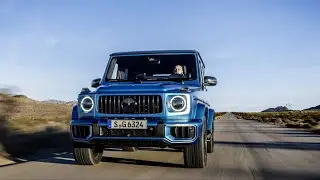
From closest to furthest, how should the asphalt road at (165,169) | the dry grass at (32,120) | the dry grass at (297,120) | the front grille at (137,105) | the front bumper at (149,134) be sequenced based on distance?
1. the asphalt road at (165,169)
2. the front bumper at (149,134)
3. the front grille at (137,105)
4. the dry grass at (32,120)
5. the dry grass at (297,120)

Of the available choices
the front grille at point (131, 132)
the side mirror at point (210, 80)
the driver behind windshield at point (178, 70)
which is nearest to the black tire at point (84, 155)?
the front grille at point (131, 132)

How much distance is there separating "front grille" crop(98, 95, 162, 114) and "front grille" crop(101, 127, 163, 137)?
0.31m

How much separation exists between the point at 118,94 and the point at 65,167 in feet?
5.48

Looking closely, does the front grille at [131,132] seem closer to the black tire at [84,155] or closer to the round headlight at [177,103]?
the round headlight at [177,103]

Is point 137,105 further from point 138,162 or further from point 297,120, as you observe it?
point 297,120

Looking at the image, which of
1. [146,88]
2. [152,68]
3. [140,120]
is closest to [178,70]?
[152,68]

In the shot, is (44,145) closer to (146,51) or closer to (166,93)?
(146,51)

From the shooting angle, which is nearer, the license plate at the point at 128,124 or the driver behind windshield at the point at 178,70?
the license plate at the point at 128,124

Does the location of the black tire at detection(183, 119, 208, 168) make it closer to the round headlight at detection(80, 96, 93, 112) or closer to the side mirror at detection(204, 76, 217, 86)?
the side mirror at detection(204, 76, 217, 86)

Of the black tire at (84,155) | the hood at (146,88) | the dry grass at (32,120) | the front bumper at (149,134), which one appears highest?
the hood at (146,88)

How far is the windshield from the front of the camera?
9.21 meters

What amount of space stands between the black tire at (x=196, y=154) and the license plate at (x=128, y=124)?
0.88 m

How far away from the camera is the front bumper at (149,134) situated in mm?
7480

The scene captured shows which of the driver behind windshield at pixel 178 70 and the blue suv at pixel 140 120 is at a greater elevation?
the driver behind windshield at pixel 178 70
